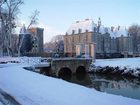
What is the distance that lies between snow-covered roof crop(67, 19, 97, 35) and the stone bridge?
33.6 meters

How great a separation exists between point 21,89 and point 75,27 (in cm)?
7293

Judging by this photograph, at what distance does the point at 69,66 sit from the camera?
1672 inches

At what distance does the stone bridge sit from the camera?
128 feet

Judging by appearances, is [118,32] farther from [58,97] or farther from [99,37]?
[58,97]

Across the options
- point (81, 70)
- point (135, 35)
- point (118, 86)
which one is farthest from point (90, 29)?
point (118, 86)

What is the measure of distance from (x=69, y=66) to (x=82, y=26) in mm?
41731

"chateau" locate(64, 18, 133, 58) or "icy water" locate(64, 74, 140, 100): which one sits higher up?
"chateau" locate(64, 18, 133, 58)

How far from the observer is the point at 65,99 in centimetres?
1105

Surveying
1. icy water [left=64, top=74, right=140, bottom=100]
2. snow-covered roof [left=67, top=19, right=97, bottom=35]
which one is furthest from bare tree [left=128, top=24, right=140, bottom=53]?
icy water [left=64, top=74, right=140, bottom=100]

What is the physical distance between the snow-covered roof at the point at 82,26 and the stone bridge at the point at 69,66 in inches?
1321

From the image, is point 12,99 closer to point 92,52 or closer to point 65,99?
point 65,99

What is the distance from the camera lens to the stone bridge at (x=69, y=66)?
39147mm

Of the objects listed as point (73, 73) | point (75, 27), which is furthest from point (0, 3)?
point (75, 27)

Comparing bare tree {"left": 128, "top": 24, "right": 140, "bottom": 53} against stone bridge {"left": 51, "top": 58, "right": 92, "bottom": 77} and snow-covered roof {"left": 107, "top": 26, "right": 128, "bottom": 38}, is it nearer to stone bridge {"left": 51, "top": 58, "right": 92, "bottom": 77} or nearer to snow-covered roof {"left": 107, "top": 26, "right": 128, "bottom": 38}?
snow-covered roof {"left": 107, "top": 26, "right": 128, "bottom": 38}
